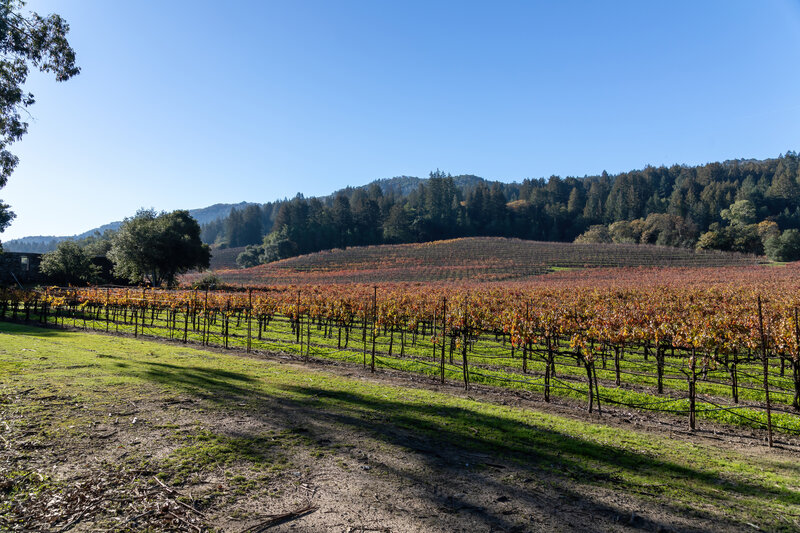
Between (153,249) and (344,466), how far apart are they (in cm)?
4762

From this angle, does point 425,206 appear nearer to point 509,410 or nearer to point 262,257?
point 262,257

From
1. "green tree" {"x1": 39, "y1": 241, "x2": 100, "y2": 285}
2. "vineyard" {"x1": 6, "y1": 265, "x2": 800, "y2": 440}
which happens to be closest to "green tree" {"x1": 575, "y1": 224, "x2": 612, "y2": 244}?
"vineyard" {"x1": 6, "y1": 265, "x2": 800, "y2": 440}

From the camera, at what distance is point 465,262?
6756 cm

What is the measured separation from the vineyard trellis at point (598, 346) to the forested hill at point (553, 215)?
2966 inches

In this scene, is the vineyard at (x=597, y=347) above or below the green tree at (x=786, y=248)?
below

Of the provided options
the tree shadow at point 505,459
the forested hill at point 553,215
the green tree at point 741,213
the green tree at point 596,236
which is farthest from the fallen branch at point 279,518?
the green tree at point 741,213

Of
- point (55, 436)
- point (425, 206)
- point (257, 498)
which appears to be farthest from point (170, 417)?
point (425, 206)

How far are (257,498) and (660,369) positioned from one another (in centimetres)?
1147

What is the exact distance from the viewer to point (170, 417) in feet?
23.9

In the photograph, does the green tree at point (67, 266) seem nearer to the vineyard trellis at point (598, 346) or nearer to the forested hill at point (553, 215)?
the vineyard trellis at point (598, 346)

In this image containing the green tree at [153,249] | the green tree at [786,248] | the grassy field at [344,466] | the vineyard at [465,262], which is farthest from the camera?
the green tree at [786,248]

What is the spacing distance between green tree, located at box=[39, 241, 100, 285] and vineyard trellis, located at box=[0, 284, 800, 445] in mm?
18866

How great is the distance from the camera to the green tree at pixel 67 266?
144 feet

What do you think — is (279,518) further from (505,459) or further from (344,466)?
(505,459)
